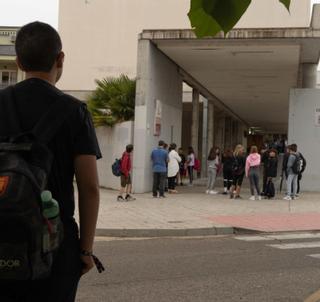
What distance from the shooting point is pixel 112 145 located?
2175 centimetres

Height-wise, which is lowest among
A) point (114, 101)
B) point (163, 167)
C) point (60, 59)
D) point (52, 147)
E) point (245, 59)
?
point (163, 167)

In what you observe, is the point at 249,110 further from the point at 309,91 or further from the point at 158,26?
the point at 309,91

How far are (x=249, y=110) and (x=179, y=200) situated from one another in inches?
1007

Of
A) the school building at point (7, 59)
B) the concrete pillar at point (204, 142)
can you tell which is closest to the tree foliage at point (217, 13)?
the concrete pillar at point (204, 142)

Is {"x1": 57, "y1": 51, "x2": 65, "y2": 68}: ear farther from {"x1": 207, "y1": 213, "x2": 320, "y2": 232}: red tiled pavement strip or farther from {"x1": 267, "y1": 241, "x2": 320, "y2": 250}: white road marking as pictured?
{"x1": 207, "y1": 213, "x2": 320, "y2": 232}: red tiled pavement strip

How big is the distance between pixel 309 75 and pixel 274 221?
10982 millimetres

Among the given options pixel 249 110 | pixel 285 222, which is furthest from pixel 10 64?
pixel 285 222

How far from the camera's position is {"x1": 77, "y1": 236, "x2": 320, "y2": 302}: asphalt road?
258 inches

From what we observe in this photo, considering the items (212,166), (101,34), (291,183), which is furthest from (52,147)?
(101,34)

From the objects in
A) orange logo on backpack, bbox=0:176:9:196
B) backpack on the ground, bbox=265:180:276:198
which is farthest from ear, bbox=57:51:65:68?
backpack on the ground, bbox=265:180:276:198

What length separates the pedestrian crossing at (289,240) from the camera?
10.2m

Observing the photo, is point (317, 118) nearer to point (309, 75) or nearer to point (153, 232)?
point (309, 75)

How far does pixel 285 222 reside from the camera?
519 inches

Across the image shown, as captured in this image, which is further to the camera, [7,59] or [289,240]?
[7,59]
